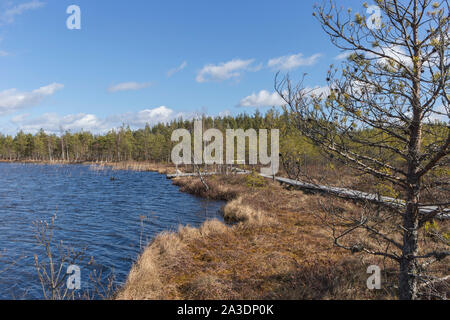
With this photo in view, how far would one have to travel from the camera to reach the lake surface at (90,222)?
29.8 ft

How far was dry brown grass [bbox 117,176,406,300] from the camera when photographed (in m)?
6.52

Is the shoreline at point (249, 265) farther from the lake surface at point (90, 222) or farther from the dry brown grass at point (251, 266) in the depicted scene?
the lake surface at point (90, 222)

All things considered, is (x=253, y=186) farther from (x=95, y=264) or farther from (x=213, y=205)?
(x=95, y=264)

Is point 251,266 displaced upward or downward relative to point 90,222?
upward

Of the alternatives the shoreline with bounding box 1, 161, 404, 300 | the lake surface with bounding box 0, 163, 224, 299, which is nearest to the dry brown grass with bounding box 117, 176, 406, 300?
the shoreline with bounding box 1, 161, 404, 300

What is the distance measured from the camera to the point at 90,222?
1543cm

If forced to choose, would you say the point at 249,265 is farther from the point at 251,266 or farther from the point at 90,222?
the point at 90,222

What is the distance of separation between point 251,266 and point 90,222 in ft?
36.7

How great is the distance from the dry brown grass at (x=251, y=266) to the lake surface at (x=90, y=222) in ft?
5.06

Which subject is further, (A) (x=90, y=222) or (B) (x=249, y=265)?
(A) (x=90, y=222)

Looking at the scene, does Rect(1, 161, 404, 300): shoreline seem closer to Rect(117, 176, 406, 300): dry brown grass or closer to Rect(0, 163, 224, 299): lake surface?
Rect(117, 176, 406, 300): dry brown grass

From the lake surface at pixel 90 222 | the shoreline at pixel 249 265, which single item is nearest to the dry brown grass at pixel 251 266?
the shoreline at pixel 249 265

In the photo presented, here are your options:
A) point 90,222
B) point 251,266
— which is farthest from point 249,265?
point 90,222

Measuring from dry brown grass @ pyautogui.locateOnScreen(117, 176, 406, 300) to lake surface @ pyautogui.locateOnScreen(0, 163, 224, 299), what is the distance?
1.54 metres
